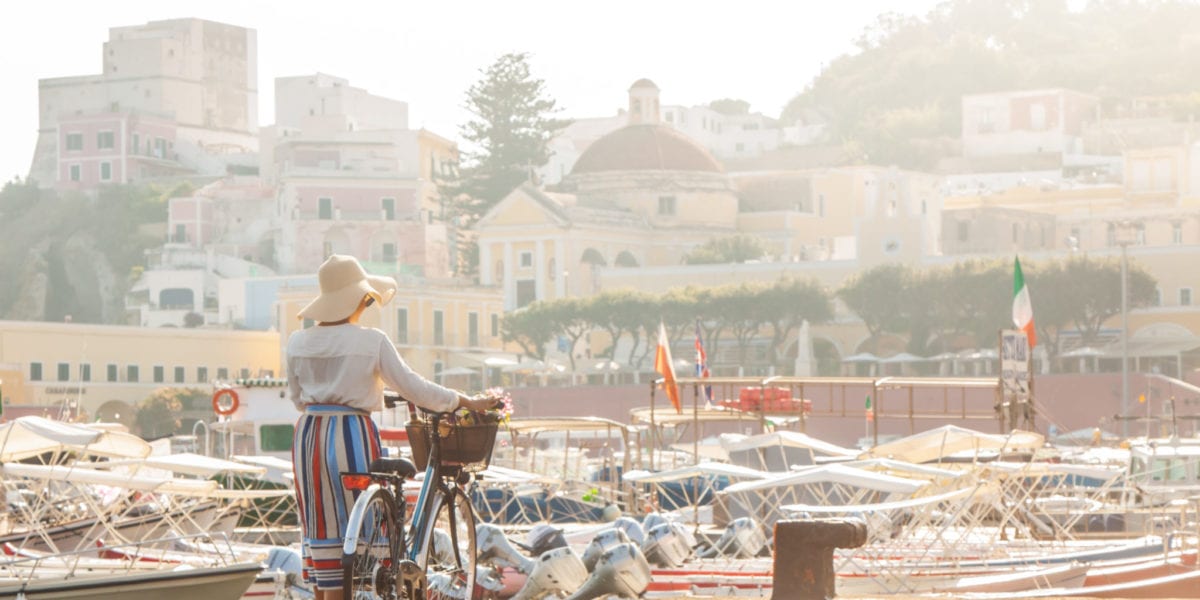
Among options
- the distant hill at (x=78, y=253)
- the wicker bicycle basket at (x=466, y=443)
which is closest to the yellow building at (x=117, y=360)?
the distant hill at (x=78, y=253)

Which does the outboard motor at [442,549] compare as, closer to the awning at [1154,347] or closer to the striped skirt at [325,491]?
the striped skirt at [325,491]

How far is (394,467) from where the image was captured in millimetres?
6961

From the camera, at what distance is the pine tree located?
84250mm

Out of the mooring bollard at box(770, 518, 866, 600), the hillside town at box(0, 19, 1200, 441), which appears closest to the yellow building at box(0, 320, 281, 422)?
the hillside town at box(0, 19, 1200, 441)

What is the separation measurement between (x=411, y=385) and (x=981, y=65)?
125 meters

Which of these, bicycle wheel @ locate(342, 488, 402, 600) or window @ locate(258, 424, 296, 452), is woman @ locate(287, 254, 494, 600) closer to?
bicycle wheel @ locate(342, 488, 402, 600)

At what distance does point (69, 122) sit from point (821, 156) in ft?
109

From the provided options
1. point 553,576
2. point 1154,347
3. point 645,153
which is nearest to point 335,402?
point 553,576

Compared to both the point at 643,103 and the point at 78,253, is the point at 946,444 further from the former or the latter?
the point at 78,253

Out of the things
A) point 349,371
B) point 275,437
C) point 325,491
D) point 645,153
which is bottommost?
point 275,437

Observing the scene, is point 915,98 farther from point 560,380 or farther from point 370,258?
point 560,380

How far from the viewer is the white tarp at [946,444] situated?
674 inches

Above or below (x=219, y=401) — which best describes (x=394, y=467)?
above

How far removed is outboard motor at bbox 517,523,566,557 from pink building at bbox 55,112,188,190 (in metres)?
87.3
